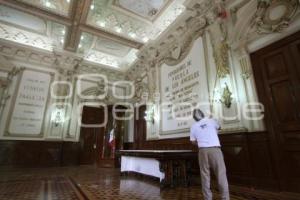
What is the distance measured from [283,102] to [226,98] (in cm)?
108

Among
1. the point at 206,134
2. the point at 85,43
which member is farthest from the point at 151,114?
the point at 206,134

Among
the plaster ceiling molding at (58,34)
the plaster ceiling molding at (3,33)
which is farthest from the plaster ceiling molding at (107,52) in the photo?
the plaster ceiling molding at (3,33)

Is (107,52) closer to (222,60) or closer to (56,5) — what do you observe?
(56,5)

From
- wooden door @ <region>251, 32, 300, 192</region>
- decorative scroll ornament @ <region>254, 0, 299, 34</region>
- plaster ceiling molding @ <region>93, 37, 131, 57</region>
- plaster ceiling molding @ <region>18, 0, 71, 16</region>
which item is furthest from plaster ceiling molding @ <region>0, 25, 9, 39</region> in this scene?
wooden door @ <region>251, 32, 300, 192</region>

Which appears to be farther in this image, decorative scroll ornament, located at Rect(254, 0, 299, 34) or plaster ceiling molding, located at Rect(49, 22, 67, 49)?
plaster ceiling molding, located at Rect(49, 22, 67, 49)

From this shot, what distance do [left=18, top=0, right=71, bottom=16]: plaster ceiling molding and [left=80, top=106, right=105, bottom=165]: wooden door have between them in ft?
13.5

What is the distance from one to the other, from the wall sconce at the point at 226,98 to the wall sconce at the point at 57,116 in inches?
254

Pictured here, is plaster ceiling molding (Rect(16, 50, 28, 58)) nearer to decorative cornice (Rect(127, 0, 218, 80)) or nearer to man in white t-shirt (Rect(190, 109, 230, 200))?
decorative cornice (Rect(127, 0, 218, 80))

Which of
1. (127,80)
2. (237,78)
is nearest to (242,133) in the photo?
(237,78)

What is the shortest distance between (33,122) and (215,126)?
727 cm

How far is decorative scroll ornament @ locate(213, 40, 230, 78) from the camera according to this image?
433cm

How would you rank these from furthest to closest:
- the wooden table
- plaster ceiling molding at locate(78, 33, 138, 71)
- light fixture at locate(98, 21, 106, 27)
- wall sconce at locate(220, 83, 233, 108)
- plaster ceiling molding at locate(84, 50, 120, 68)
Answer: plaster ceiling molding at locate(84, 50, 120, 68) < plaster ceiling molding at locate(78, 33, 138, 71) < light fixture at locate(98, 21, 106, 27) < wall sconce at locate(220, 83, 233, 108) < the wooden table

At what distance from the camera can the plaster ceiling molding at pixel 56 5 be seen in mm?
5882

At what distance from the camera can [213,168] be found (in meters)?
2.42
